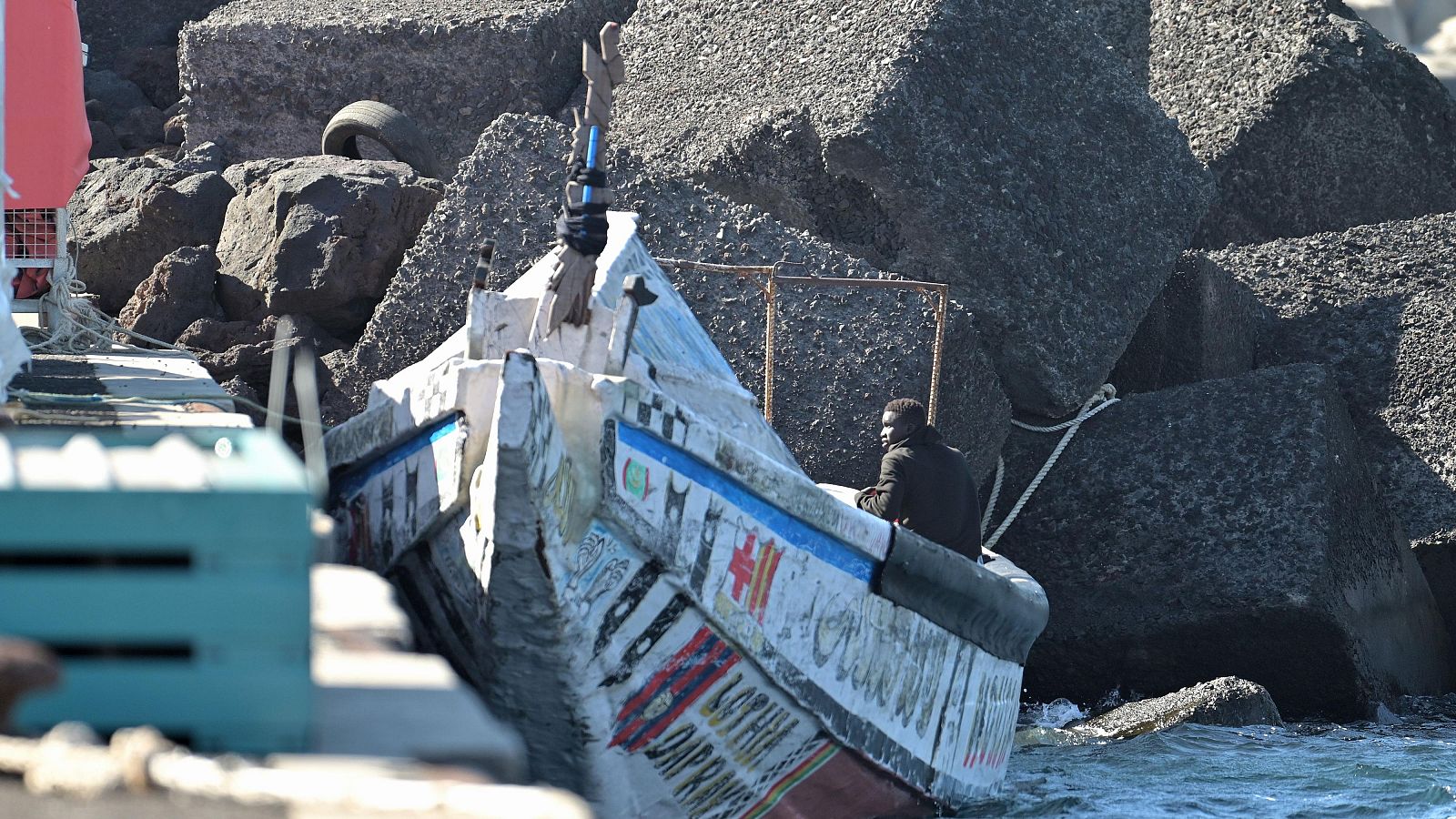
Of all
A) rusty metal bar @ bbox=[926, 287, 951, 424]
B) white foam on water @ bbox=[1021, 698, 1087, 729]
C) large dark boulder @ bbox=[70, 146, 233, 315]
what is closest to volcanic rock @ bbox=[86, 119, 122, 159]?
large dark boulder @ bbox=[70, 146, 233, 315]

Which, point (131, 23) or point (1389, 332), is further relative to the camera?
point (131, 23)

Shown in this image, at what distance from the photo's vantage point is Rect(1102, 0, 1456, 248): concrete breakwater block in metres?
9.53

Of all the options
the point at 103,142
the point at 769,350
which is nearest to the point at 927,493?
the point at 769,350

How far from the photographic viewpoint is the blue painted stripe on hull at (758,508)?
13.3 ft

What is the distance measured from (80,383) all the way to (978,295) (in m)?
3.89

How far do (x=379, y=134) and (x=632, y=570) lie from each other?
5.33m

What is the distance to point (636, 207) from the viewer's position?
22.5ft

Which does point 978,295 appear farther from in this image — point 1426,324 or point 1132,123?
point 1426,324

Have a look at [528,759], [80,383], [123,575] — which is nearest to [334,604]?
[123,575]

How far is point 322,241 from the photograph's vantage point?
7.21 metres

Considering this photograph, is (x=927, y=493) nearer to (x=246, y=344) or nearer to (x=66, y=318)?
(x=246, y=344)

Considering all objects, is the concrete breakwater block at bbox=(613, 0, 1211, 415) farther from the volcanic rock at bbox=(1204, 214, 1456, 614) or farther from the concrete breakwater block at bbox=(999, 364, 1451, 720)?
the volcanic rock at bbox=(1204, 214, 1456, 614)

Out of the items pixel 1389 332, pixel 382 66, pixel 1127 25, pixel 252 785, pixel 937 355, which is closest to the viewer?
pixel 252 785

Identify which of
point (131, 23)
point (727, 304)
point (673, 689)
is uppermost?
point (131, 23)
